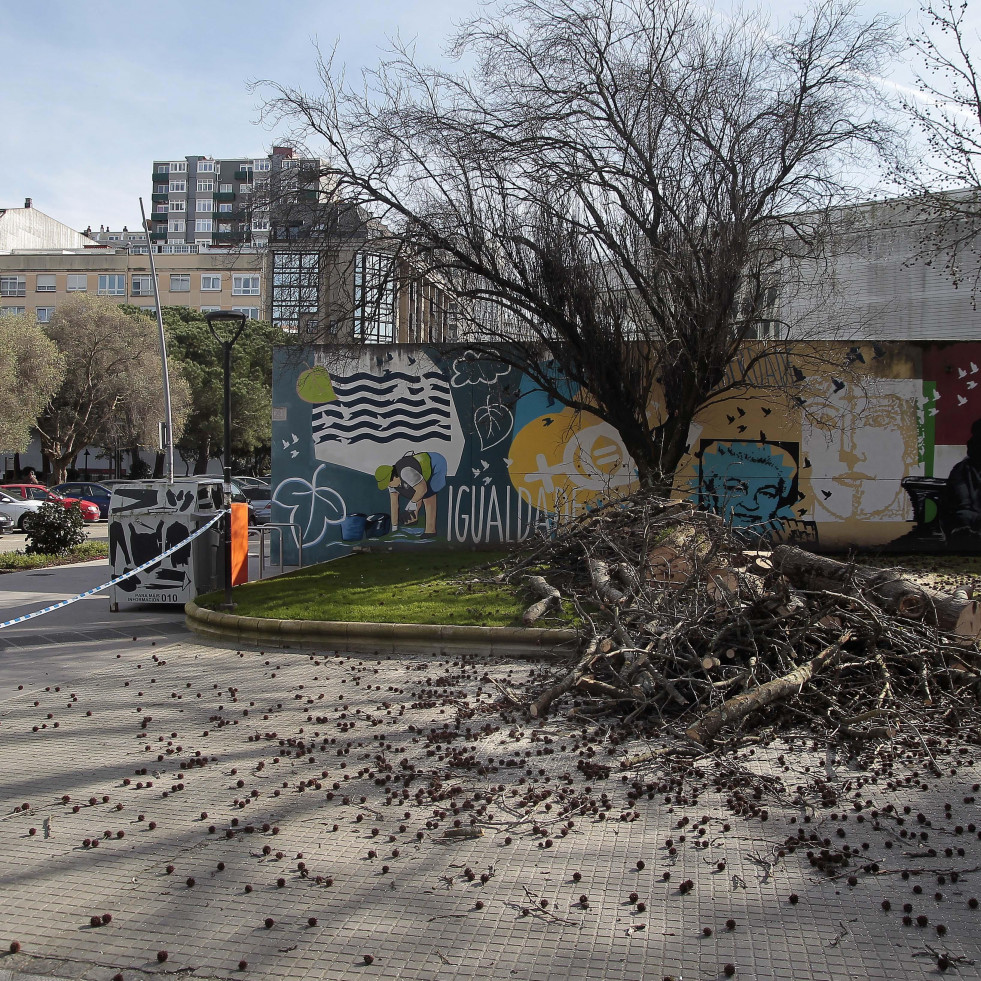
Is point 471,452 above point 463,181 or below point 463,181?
below

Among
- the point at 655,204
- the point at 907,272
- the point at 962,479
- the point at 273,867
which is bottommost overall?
the point at 273,867

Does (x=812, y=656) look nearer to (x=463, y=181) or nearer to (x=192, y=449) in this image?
(x=463, y=181)

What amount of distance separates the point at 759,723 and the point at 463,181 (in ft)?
31.2

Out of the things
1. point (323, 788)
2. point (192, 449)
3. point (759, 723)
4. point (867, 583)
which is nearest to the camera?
point (323, 788)

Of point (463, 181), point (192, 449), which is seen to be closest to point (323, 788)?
point (463, 181)

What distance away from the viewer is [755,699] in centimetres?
610

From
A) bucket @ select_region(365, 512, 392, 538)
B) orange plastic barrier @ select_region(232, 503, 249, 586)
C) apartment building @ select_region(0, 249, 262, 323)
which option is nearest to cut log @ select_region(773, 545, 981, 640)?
orange plastic barrier @ select_region(232, 503, 249, 586)

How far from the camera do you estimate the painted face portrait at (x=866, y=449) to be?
15.7 metres

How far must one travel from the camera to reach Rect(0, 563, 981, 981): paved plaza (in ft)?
11.9

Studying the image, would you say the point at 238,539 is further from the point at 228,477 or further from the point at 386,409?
the point at 386,409

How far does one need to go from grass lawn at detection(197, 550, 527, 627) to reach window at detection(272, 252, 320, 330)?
154 inches

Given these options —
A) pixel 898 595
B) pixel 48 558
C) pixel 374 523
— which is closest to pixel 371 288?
pixel 374 523

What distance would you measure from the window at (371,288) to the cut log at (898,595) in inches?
304

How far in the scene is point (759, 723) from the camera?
20.9 ft
